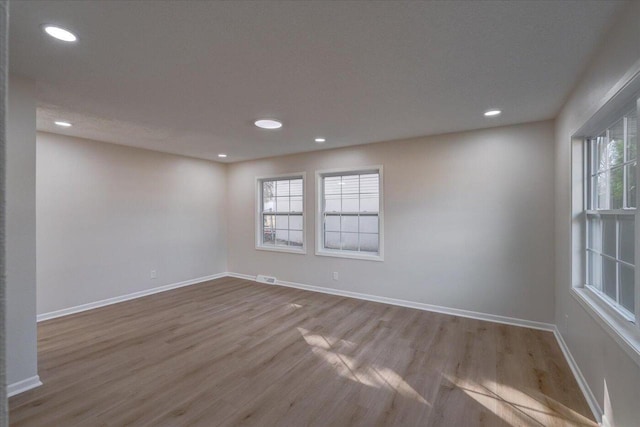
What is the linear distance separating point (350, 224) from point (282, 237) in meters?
1.54

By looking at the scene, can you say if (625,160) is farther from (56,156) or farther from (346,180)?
(56,156)

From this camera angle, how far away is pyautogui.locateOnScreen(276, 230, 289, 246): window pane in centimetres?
575

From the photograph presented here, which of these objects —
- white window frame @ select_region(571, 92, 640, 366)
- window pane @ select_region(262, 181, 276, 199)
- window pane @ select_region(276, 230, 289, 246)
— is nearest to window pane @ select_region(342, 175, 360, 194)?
window pane @ select_region(276, 230, 289, 246)

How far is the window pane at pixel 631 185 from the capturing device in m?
1.76

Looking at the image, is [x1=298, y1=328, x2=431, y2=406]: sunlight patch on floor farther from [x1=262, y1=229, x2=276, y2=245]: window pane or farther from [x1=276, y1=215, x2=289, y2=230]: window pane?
[x1=262, y1=229, x2=276, y2=245]: window pane

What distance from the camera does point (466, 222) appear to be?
3.86 meters

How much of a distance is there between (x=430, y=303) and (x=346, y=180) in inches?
90.0

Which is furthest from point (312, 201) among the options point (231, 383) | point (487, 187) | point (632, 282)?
point (632, 282)

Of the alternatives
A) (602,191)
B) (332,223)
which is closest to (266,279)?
(332,223)

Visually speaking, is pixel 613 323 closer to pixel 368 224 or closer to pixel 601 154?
pixel 601 154

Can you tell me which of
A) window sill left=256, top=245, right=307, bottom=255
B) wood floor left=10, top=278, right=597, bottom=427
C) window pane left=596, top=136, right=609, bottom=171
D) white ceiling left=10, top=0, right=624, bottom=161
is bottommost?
wood floor left=10, top=278, right=597, bottom=427

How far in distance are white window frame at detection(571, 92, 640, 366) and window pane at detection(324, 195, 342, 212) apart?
3.14m

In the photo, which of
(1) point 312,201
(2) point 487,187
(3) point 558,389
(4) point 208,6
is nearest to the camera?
(4) point 208,6

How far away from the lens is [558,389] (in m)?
2.31
